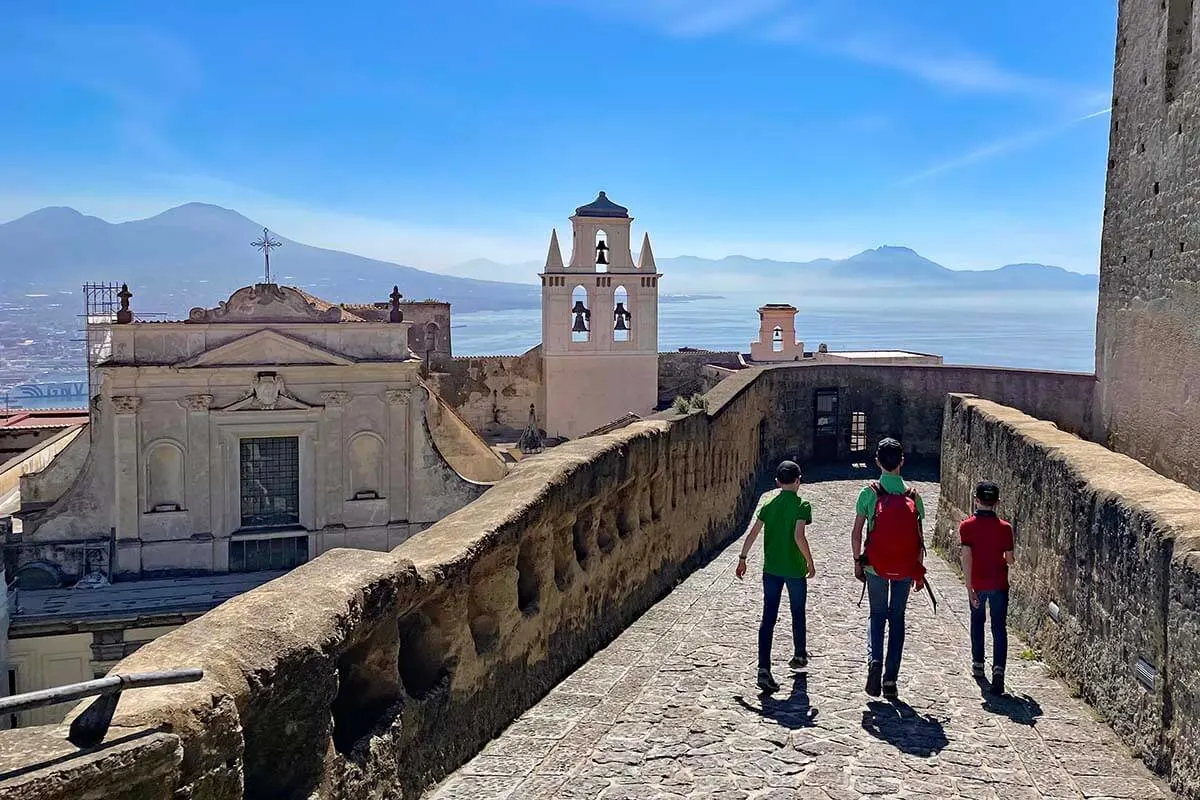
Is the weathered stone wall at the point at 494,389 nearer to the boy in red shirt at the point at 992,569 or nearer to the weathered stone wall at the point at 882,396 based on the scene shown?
the weathered stone wall at the point at 882,396

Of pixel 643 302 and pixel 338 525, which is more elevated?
pixel 643 302

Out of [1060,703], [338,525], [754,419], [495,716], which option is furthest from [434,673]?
[338,525]

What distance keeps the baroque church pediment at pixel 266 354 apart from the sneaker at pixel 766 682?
23401 millimetres

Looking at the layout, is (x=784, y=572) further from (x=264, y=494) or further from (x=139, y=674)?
(x=264, y=494)

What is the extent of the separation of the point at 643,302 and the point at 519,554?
3810 centimetres

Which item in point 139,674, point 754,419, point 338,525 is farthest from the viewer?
point 338,525

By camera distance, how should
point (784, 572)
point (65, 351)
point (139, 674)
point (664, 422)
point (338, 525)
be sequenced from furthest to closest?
point (65, 351), point (338, 525), point (664, 422), point (784, 572), point (139, 674)

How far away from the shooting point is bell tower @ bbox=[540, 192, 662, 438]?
41.7m

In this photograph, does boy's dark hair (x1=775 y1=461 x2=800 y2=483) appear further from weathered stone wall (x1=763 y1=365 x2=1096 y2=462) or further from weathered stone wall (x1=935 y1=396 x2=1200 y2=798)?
weathered stone wall (x1=763 y1=365 x2=1096 y2=462)

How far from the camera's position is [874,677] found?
577 centimetres

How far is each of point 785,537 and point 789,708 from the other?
87cm

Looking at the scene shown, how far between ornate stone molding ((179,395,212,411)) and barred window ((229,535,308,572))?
3.28 metres

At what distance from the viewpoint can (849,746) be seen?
5.00 meters

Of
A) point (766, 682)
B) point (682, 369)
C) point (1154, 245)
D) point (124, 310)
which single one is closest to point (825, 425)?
point (1154, 245)
